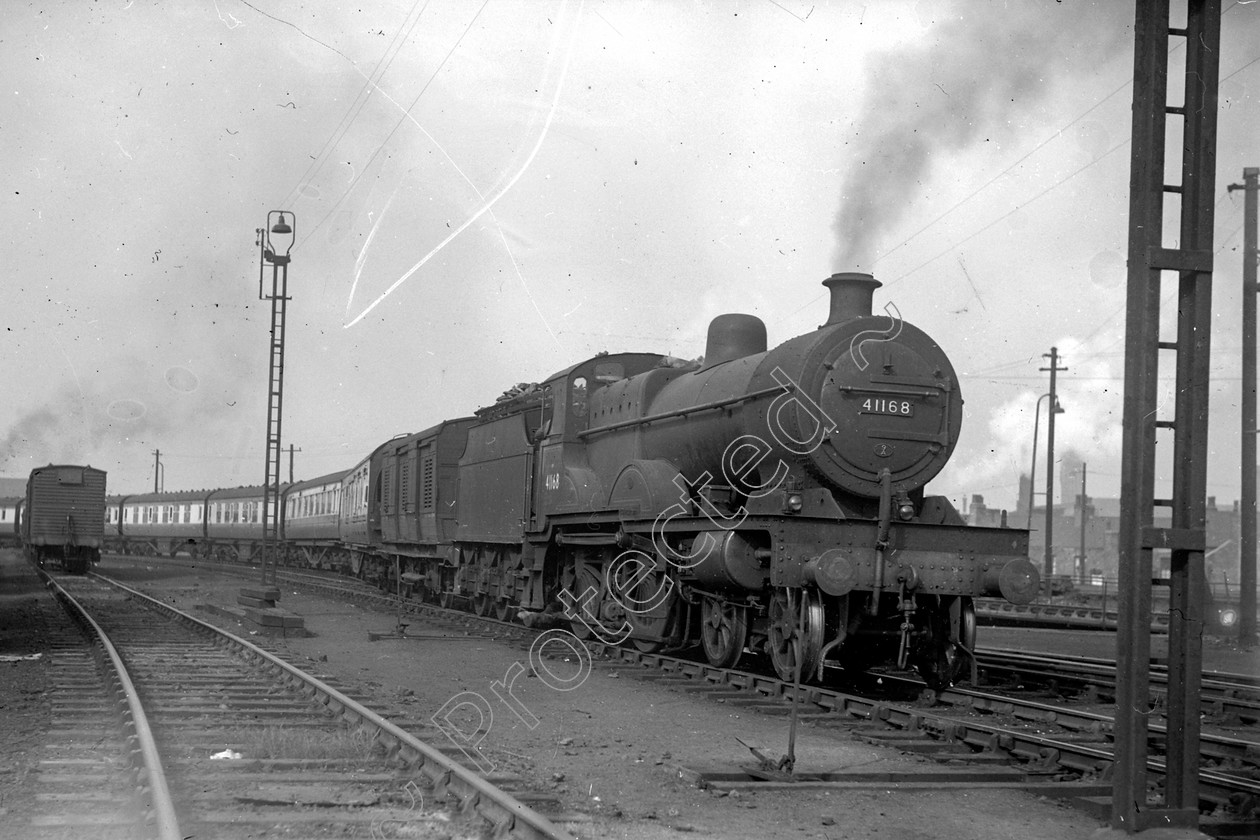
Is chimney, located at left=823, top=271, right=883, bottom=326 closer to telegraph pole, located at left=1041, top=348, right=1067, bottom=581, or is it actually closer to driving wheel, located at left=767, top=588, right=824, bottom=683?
driving wheel, located at left=767, top=588, right=824, bottom=683

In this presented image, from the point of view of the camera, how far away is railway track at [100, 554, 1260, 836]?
719 cm

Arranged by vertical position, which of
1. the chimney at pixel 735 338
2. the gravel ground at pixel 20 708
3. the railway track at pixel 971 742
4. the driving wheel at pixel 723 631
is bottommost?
the gravel ground at pixel 20 708

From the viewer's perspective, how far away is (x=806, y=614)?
1084 cm

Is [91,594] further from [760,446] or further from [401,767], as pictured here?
[401,767]

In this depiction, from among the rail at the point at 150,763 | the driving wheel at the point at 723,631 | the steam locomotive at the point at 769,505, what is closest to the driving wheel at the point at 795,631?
the steam locomotive at the point at 769,505

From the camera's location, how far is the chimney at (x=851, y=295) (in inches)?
463

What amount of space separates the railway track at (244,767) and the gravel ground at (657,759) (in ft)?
1.79

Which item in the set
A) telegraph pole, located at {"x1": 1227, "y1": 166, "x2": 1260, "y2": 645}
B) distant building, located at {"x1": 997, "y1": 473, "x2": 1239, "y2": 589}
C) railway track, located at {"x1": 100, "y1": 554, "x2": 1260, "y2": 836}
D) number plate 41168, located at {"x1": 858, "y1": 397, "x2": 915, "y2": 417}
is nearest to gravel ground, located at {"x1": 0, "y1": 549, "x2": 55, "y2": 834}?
railway track, located at {"x1": 100, "y1": 554, "x2": 1260, "y2": 836}

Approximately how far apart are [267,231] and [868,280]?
19.6 m

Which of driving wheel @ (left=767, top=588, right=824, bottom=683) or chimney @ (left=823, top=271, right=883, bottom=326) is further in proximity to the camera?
chimney @ (left=823, top=271, right=883, bottom=326)

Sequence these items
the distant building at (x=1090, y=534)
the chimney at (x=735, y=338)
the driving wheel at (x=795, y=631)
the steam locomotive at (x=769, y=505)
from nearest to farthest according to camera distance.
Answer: the driving wheel at (x=795, y=631)
the steam locomotive at (x=769, y=505)
the chimney at (x=735, y=338)
the distant building at (x=1090, y=534)

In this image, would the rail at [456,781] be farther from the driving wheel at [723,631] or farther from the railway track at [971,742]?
the driving wheel at [723,631]

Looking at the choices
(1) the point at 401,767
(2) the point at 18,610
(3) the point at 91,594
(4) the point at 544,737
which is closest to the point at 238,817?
(1) the point at 401,767

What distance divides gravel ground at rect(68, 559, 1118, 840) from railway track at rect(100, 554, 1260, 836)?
0.22 m
